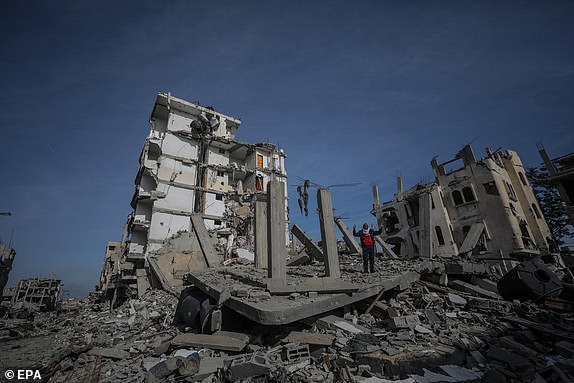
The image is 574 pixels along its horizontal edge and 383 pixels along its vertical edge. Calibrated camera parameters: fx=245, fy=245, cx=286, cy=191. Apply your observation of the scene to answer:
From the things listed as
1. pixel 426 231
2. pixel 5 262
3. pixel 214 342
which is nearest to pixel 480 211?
pixel 426 231

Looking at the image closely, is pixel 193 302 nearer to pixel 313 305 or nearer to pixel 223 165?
pixel 313 305

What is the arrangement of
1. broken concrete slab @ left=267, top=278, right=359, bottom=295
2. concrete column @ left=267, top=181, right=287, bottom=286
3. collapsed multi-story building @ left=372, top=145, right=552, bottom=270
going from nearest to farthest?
broken concrete slab @ left=267, top=278, right=359, bottom=295 → concrete column @ left=267, top=181, right=287, bottom=286 → collapsed multi-story building @ left=372, top=145, right=552, bottom=270

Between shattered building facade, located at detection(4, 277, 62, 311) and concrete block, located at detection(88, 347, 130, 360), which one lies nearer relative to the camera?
concrete block, located at detection(88, 347, 130, 360)

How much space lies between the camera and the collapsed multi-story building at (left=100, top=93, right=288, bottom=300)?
2500cm

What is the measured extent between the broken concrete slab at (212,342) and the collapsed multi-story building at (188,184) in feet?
57.9

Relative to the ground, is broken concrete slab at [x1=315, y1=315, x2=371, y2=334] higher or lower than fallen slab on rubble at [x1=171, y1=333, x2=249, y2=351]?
higher

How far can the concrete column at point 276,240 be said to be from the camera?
5570 mm

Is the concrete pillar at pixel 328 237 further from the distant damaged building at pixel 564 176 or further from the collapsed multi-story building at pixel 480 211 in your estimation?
the distant damaged building at pixel 564 176

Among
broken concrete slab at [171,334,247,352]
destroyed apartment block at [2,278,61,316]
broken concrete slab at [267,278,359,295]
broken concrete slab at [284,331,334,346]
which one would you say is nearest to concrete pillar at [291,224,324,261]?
broken concrete slab at [267,278,359,295]

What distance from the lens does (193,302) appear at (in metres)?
6.22

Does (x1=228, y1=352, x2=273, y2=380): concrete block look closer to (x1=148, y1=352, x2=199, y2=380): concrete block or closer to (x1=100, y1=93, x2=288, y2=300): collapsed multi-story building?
(x1=148, y1=352, x2=199, y2=380): concrete block

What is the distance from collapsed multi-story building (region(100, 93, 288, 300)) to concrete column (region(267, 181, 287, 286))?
1603cm

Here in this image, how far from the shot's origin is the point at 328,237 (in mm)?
6387

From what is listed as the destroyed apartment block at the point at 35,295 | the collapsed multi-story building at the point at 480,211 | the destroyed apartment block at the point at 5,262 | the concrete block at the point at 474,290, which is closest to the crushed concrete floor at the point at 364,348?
the concrete block at the point at 474,290
